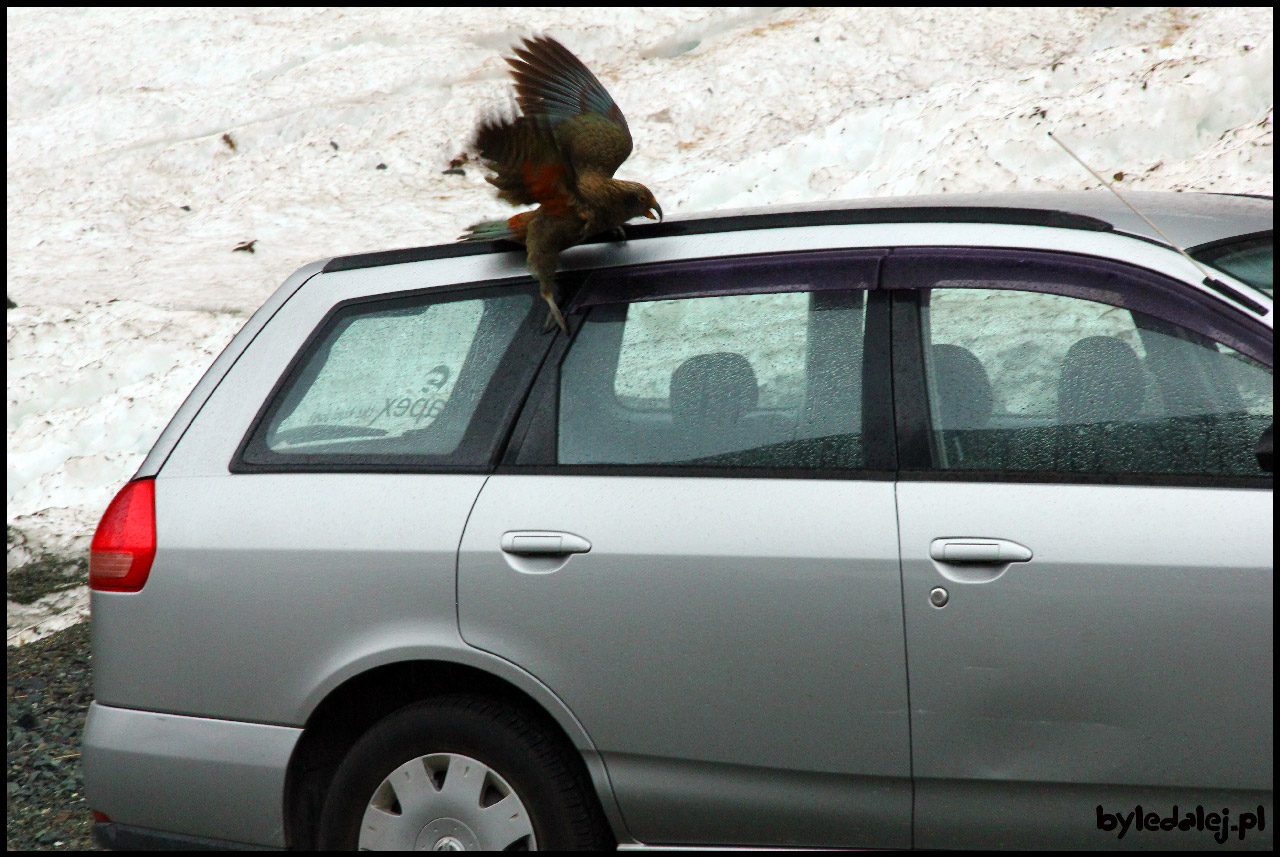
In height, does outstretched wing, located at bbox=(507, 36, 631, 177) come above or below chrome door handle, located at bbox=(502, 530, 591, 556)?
above

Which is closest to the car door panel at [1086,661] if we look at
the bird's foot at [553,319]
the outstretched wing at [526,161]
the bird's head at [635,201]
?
the bird's foot at [553,319]

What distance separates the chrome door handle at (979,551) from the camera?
2287 mm

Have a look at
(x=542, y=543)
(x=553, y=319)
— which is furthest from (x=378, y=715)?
(x=553, y=319)

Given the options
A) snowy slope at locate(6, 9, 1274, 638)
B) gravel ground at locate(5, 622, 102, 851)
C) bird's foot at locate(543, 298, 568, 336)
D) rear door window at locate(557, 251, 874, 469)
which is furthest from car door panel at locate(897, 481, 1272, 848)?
snowy slope at locate(6, 9, 1274, 638)

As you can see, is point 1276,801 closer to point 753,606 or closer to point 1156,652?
point 1156,652

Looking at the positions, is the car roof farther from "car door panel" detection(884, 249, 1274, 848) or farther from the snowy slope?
the snowy slope

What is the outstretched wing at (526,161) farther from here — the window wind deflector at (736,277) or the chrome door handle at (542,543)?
the chrome door handle at (542,543)

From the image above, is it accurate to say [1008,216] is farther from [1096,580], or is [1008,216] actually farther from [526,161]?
[526,161]

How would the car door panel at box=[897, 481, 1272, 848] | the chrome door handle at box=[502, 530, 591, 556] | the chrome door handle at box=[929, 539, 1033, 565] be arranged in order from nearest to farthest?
1. the car door panel at box=[897, 481, 1272, 848]
2. the chrome door handle at box=[929, 539, 1033, 565]
3. the chrome door handle at box=[502, 530, 591, 556]

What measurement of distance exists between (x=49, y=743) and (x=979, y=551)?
381 cm

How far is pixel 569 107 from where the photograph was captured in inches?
119

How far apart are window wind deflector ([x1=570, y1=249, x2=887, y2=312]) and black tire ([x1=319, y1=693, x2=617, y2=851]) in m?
1.02

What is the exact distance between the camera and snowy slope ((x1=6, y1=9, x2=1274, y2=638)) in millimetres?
8781

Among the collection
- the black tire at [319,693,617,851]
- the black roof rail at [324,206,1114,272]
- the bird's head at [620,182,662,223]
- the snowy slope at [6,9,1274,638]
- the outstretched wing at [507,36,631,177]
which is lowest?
the black tire at [319,693,617,851]
